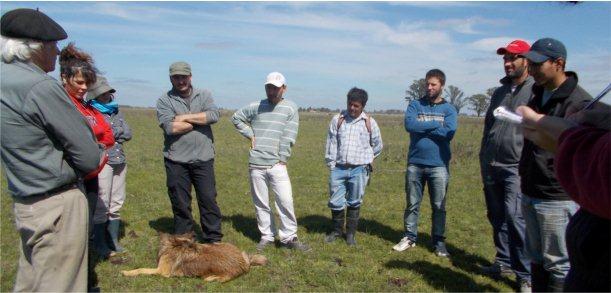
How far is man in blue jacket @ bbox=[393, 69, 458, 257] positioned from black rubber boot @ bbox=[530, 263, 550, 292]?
86.9 inches

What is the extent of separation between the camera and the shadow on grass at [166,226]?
7.04 meters

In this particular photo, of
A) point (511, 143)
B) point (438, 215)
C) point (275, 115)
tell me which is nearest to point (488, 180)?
point (511, 143)

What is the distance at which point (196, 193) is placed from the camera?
6.11 m

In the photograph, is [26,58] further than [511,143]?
No

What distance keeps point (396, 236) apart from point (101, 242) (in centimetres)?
428

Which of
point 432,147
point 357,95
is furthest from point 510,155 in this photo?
point 357,95

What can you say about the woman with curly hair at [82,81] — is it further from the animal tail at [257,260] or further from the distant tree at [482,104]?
the distant tree at [482,104]

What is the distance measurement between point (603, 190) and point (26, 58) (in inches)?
126

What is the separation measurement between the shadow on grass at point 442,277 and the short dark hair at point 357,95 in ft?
7.42

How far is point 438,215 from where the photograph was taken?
619 centimetres

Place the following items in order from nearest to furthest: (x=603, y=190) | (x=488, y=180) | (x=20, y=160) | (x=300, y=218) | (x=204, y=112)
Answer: (x=603, y=190) → (x=20, y=160) → (x=488, y=180) → (x=204, y=112) → (x=300, y=218)

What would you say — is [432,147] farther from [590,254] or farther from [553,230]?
[590,254]

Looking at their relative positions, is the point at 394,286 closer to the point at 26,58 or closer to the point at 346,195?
the point at 346,195

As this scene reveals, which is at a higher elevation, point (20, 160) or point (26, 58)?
point (26, 58)
